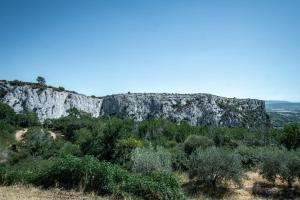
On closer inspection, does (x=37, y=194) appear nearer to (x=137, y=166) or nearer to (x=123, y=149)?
(x=137, y=166)

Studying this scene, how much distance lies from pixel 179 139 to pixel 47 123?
112 feet

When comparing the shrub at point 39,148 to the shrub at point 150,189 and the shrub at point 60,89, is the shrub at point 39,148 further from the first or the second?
the shrub at point 60,89

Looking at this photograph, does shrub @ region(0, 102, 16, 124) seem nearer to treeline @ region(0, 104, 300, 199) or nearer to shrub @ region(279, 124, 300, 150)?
treeline @ region(0, 104, 300, 199)

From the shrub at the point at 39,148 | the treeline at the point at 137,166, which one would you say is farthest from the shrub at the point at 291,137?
the shrub at the point at 39,148

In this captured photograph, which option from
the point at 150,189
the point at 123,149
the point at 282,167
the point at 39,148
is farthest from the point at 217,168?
the point at 39,148

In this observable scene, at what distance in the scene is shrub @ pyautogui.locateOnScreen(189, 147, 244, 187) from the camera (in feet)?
78.8

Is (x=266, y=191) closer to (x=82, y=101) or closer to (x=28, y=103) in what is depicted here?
(x=28, y=103)

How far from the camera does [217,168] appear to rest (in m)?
24.3

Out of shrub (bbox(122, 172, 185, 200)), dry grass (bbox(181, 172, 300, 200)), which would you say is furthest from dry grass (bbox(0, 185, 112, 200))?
dry grass (bbox(181, 172, 300, 200))

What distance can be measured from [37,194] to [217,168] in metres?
16.3

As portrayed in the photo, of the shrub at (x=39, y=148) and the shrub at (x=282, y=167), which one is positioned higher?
the shrub at (x=282, y=167)

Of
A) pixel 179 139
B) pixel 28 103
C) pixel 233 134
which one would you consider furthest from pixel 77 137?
pixel 233 134

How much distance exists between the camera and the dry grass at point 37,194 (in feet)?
36.0

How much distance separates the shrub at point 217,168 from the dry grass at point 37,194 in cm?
1476
